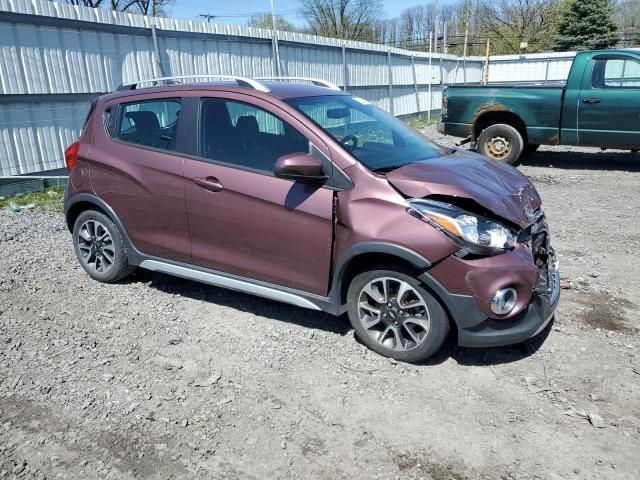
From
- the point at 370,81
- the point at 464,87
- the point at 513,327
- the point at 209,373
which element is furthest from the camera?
the point at 370,81

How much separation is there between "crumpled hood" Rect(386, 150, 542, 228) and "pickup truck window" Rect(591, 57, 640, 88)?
658cm

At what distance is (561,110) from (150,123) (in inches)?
307

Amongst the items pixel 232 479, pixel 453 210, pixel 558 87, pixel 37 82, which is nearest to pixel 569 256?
pixel 453 210

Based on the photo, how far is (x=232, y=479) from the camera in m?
2.59

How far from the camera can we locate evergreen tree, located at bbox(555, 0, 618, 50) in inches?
1639

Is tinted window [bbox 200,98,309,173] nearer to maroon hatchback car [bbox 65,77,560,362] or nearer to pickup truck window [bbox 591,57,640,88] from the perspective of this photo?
maroon hatchback car [bbox 65,77,560,362]

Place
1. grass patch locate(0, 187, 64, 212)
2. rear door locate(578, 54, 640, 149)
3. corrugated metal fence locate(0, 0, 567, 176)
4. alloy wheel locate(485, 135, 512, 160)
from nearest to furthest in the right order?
1. grass patch locate(0, 187, 64, 212)
2. corrugated metal fence locate(0, 0, 567, 176)
3. rear door locate(578, 54, 640, 149)
4. alloy wheel locate(485, 135, 512, 160)

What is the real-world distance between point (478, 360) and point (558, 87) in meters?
7.63

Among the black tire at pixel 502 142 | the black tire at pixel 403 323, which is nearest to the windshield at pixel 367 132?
the black tire at pixel 403 323

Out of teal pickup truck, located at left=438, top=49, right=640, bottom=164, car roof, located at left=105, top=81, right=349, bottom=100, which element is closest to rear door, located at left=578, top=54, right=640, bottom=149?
teal pickup truck, located at left=438, top=49, right=640, bottom=164

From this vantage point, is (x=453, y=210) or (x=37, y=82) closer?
(x=453, y=210)

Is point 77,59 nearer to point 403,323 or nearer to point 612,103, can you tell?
point 403,323

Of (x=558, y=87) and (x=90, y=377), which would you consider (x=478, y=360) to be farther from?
(x=558, y=87)

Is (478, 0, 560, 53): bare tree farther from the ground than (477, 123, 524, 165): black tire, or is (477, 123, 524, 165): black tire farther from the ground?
(478, 0, 560, 53): bare tree
